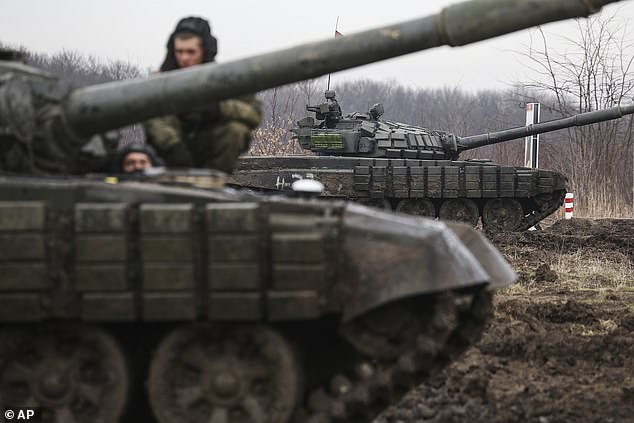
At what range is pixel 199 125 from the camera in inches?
235

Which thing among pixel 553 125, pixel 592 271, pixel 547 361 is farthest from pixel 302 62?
pixel 553 125

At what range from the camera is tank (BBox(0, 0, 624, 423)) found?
4.57 metres

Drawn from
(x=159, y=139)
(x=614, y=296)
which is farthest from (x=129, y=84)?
(x=614, y=296)

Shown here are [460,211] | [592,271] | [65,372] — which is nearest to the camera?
[65,372]

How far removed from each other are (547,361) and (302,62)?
12.0 ft

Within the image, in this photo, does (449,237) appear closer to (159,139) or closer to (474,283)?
(474,283)

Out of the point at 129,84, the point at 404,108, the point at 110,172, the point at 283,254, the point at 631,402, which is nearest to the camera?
the point at 283,254

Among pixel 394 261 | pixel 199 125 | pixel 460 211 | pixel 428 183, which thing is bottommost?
pixel 394 261

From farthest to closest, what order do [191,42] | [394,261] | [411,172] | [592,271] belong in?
[411,172], [592,271], [191,42], [394,261]

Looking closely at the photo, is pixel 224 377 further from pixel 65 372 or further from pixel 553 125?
pixel 553 125

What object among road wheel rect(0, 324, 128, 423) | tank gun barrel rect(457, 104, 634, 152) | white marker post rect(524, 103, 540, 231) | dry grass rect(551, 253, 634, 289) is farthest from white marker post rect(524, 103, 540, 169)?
road wheel rect(0, 324, 128, 423)

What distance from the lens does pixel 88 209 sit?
460cm

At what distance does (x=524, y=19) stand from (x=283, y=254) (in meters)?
1.67

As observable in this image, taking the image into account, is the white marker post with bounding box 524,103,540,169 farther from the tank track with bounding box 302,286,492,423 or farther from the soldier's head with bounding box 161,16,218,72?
the tank track with bounding box 302,286,492,423
